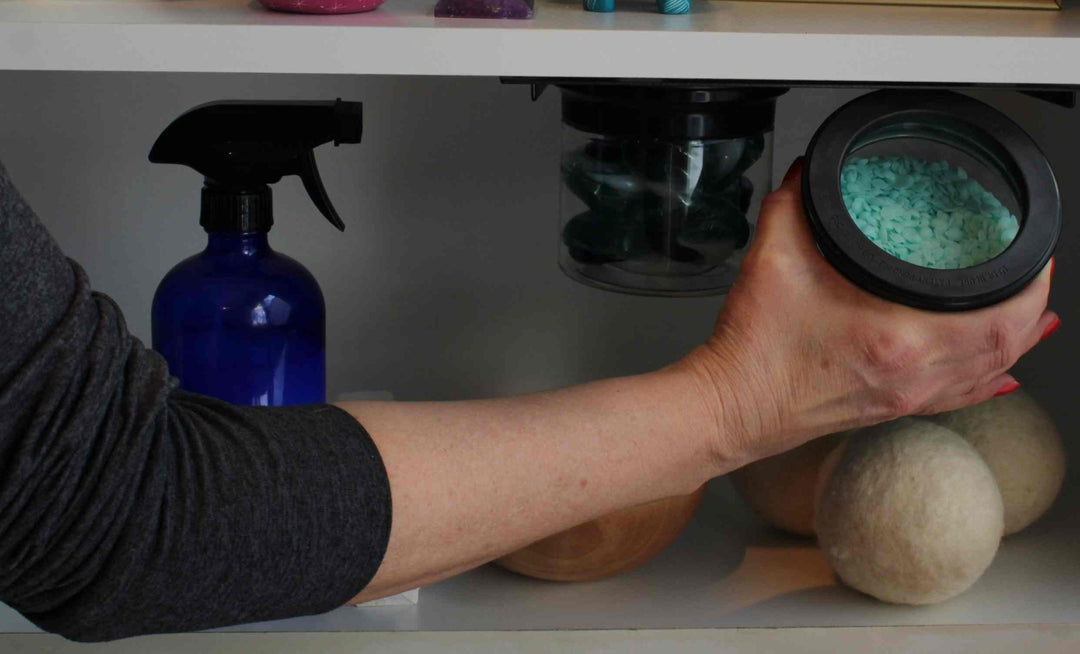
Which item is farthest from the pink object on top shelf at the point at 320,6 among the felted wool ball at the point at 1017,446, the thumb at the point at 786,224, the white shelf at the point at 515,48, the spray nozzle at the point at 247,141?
the felted wool ball at the point at 1017,446

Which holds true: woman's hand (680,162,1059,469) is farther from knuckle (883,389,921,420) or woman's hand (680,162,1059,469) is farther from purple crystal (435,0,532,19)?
purple crystal (435,0,532,19)

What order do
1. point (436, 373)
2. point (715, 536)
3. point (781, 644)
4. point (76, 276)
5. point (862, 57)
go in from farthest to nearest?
1. point (436, 373)
2. point (715, 536)
3. point (781, 644)
4. point (862, 57)
5. point (76, 276)

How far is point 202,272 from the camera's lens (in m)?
0.80

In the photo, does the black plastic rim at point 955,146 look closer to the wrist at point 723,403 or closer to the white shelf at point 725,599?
the wrist at point 723,403

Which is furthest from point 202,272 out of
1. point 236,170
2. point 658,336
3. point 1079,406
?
point 1079,406

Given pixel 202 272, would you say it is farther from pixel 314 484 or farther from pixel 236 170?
pixel 314 484

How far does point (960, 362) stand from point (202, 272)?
1.55ft

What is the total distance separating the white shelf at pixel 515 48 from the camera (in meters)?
0.60

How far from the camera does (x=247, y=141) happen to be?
0.75m

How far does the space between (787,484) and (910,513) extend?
126 mm

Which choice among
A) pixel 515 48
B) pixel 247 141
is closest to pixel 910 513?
pixel 515 48

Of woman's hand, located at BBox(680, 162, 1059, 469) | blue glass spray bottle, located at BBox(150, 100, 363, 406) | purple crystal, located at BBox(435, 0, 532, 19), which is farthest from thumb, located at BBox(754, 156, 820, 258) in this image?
blue glass spray bottle, located at BBox(150, 100, 363, 406)

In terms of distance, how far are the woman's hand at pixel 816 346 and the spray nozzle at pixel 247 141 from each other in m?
0.27

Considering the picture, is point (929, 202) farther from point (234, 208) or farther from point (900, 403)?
point (234, 208)
